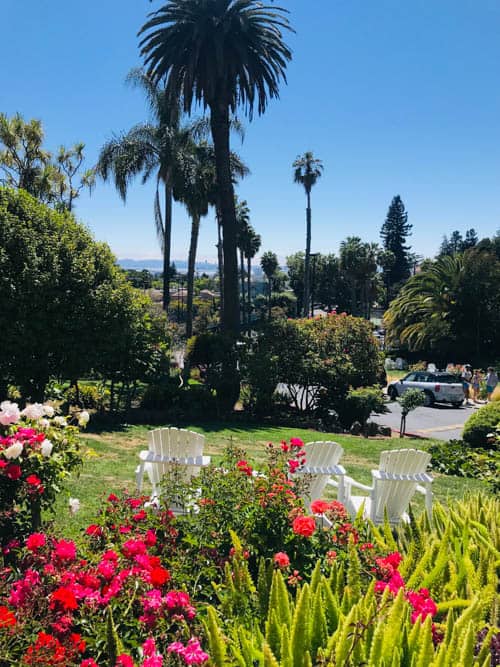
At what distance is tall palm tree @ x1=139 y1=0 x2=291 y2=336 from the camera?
17.5m

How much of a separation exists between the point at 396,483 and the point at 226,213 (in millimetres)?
13898

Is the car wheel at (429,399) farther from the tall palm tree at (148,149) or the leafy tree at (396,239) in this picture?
the leafy tree at (396,239)

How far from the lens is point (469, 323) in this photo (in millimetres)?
36312

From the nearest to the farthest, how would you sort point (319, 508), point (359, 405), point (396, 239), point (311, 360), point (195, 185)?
point (319, 508) < point (359, 405) < point (311, 360) < point (195, 185) < point (396, 239)

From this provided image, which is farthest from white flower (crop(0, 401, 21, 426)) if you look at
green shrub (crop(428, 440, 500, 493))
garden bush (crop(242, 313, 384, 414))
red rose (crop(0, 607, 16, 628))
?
garden bush (crop(242, 313, 384, 414))

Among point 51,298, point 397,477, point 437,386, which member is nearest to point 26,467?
point 397,477

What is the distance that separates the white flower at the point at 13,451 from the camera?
3.30m

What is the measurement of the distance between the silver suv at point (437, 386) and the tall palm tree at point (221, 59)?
9.33m

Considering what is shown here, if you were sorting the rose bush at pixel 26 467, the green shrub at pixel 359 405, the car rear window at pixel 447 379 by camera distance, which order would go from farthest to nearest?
the car rear window at pixel 447 379 < the green shrub at pixel 359 405 < the rose bush at pixel 26 467

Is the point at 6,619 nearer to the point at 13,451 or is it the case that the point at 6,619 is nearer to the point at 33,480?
the point at 33,480

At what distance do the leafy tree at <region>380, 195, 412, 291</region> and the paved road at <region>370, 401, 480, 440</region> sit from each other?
59445 millimetres

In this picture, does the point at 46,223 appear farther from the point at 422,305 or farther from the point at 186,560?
the point at 422,305

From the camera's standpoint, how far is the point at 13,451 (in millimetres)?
3307

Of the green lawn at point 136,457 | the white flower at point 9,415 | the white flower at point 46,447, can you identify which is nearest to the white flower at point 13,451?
the white flower at point 46,447
